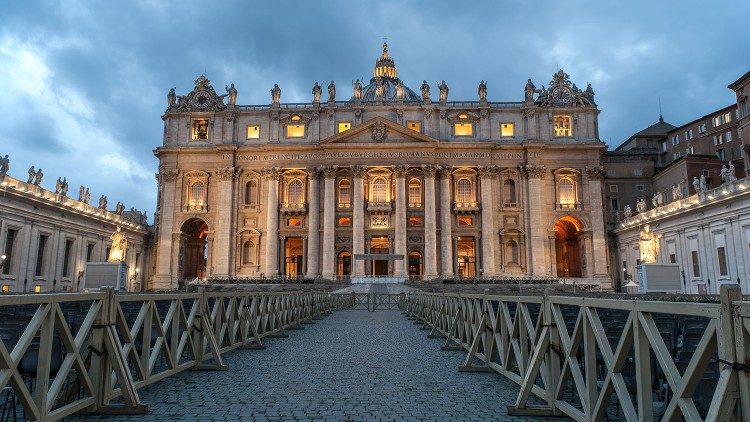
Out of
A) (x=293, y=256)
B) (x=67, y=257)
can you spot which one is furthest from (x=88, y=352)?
(x=293, y=256)

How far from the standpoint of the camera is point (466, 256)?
6562 cm

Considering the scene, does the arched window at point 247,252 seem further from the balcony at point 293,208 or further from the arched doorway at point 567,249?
the arched doorway at point 567,249

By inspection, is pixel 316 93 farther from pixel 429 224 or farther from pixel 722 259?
pixel 722 259

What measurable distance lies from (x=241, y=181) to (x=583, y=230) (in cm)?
4046

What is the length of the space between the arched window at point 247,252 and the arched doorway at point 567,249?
3691 centimetres

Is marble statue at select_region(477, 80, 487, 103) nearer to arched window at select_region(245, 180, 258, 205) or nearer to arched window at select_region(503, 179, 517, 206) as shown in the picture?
arched window at select_region(503, 179, 517, 206)

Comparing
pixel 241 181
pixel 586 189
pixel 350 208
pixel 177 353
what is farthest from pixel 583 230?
pixel 177 353

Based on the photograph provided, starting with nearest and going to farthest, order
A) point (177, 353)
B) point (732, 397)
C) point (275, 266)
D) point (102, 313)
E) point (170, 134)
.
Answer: point (732, 397)
point (102, 313)
point (177, 353)
point (275, 266)
point (170, 134)

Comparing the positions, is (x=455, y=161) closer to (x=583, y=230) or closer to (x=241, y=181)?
(x=583, y=230)

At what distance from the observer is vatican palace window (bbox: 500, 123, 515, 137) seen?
6556 centimetres

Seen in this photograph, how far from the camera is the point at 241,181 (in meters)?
65.2

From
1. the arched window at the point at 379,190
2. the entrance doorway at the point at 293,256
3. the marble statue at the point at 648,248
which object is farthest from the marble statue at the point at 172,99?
the marble statue at the point at 648,248

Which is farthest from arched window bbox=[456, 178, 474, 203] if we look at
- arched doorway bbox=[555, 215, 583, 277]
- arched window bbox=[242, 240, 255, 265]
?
arched window bbox=[242, 240, 255, 265]

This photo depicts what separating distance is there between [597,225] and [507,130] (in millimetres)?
15177
